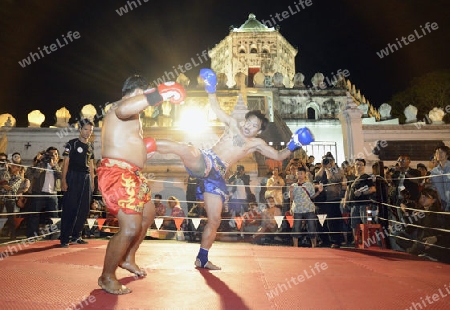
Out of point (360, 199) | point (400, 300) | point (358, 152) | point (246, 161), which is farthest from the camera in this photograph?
point (358, 152)

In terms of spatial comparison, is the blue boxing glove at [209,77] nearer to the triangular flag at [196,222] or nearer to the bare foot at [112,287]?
the bare foot at [112,287]

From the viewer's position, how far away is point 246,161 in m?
12.1

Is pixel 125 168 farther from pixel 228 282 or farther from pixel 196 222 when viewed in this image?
pixel 196 222

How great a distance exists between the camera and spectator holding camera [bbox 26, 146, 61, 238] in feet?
21.3

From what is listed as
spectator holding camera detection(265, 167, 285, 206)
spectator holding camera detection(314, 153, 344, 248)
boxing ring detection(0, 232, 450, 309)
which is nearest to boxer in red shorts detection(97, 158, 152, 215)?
boxing ring detection(0, 232, 450, 309)

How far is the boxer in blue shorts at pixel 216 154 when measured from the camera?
12.4 feet

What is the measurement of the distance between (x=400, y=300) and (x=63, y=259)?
3.67 m

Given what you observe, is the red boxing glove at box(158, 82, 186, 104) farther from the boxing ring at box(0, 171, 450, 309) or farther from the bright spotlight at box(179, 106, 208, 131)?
the bright spotlight at box(179, 106, 208, 131)

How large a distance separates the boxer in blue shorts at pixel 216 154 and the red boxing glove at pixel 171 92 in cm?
98

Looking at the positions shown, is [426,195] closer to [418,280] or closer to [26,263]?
[418,280]

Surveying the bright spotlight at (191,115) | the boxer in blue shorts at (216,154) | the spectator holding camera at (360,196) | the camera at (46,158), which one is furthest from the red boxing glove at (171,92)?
the bright spotlight at (191,115)

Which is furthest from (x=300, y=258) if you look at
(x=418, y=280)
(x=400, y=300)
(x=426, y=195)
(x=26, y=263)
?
(x=26, y=263)

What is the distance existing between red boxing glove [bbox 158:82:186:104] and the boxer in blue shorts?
979 millimetres

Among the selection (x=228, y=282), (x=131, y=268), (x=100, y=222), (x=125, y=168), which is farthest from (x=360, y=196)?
(x=100, y=222)
